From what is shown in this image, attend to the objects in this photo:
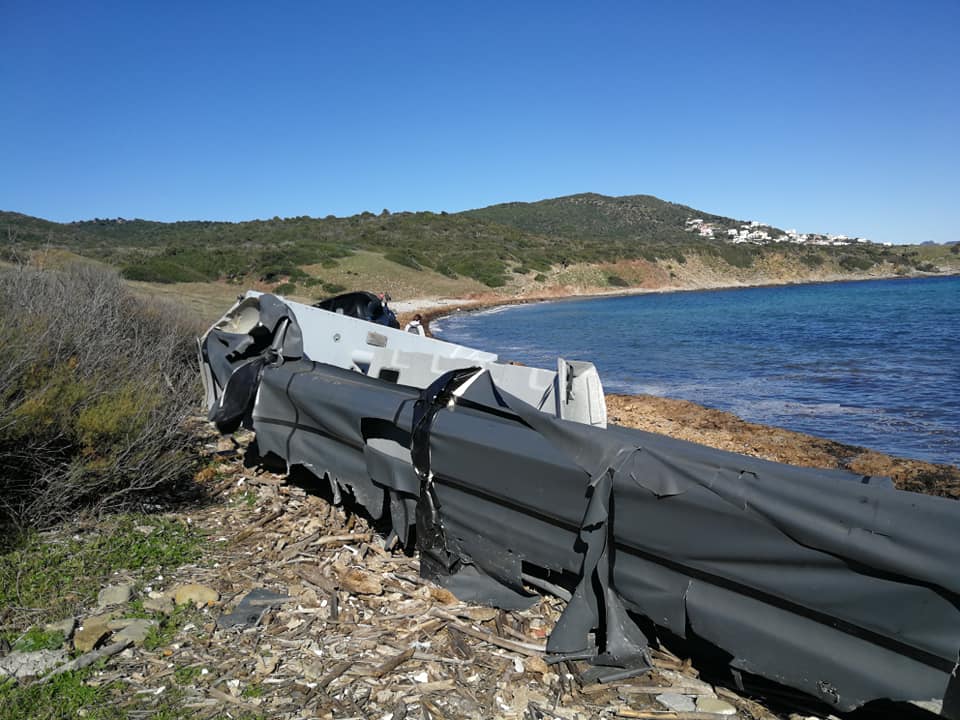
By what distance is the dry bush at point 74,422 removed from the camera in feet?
14.8

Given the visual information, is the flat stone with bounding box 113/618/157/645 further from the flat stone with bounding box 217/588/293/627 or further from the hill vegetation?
the hill vegetation

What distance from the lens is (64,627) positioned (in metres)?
3.42

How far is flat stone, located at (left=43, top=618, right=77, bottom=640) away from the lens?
11.1 feet

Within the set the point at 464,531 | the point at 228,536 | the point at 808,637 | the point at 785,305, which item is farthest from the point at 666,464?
the point at 785,305

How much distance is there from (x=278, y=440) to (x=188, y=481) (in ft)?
2.96

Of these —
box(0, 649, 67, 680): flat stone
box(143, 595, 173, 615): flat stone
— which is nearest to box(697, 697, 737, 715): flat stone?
box(143, 595, 173, 615): flat stone

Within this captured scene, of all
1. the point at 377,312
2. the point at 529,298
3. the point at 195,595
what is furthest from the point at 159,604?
the point at 529,298

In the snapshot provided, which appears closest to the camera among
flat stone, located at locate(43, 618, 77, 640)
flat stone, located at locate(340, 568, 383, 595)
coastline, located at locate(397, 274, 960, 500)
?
flat stone, located at locate(43, 618, 77, 640)

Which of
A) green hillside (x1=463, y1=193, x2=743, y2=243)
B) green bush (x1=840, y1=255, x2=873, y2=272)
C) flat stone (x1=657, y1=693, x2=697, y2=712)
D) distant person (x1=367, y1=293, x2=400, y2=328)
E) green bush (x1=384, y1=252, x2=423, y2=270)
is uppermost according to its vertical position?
green hillside (x1=463, y1=193, x2=743, y2=243)

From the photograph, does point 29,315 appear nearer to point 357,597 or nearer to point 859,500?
point 357,597

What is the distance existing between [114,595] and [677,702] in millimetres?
3101

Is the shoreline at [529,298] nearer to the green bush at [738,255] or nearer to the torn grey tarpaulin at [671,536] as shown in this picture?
the green bush at [738,255]

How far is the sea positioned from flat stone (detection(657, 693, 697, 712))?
8.62 m

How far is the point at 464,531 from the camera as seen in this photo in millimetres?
4156
